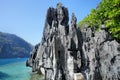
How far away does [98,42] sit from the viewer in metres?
29.7

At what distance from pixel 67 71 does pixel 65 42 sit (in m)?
5.29

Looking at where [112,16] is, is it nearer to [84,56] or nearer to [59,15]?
[84,56]

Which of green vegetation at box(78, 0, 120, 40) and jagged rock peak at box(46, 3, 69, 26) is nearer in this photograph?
green vegetation at box(78, 0, 120, 40)

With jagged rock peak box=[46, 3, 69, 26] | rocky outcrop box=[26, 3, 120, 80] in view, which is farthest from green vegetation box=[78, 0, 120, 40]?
jagged rock peak box=[46, 3, 69, 26]

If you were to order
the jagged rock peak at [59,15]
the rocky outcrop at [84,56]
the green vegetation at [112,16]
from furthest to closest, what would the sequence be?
the jagged rock peak at [59,15]
the green vegetation at [112,16]
the rocky outcrop at [84,56]

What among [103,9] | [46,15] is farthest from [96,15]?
[46,15]

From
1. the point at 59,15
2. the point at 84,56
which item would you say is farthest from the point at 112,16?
the point at 59,15

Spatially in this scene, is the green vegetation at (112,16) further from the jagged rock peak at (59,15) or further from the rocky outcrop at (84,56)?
the jagged rock peak at (59,15)

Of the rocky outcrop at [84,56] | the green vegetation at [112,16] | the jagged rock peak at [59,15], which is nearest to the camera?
the rocky outcrop at [84,56]

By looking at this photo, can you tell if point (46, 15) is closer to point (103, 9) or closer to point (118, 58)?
point (103, 9)

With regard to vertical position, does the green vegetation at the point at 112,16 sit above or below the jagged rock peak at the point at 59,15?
below

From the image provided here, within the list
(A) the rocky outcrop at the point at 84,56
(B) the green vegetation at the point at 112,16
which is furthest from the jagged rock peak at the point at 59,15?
(A) the rocky outcrop at the point at 84,56

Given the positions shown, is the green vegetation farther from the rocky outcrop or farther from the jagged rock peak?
the jagged rock peak

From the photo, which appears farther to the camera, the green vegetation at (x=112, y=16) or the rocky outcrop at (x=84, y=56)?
the green vegetation at (x=112, y=16)
